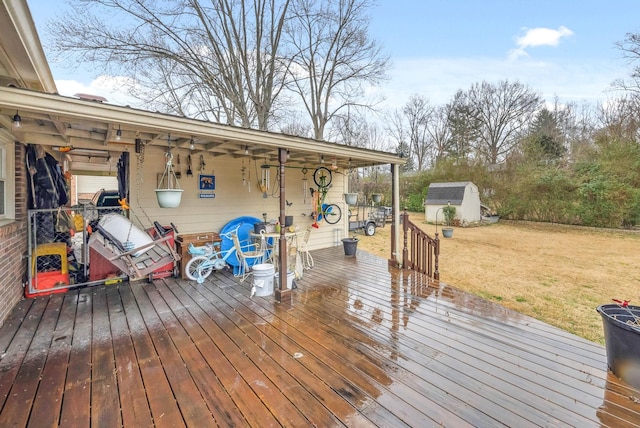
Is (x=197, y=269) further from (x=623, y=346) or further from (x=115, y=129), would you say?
(x=623, y=346)

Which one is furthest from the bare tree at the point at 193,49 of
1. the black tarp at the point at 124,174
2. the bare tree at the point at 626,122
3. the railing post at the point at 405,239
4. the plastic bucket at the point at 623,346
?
the bare tree at the point at 626,122

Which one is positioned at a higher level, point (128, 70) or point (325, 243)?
point (128, 70)

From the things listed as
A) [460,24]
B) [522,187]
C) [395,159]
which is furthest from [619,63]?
[395,159]

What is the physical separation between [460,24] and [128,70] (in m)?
11.2

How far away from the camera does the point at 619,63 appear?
1306 cm

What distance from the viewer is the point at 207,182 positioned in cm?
555

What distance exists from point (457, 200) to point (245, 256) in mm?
12531

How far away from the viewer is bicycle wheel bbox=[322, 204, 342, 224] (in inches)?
292

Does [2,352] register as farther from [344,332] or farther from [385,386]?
[385,386]

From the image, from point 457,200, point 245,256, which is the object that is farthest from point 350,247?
point 457,200

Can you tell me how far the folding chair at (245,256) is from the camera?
449cm

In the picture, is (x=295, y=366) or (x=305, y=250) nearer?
(x=295, y=366)

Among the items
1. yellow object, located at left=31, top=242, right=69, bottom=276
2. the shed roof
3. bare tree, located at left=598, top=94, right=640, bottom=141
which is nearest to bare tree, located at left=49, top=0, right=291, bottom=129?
yellow object, located at left=31, top=242, right=69, bottom=276

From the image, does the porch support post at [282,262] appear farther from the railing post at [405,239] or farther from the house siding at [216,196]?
the railing post at [405,239]
